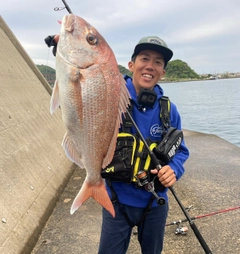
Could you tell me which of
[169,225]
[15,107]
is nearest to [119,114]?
[169,225]

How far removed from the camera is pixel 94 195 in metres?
2.14

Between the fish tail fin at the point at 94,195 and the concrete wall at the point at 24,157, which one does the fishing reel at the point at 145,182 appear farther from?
the concrete wall at the point at 24,157

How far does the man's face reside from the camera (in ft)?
8.43

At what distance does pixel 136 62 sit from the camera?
8.59 feet

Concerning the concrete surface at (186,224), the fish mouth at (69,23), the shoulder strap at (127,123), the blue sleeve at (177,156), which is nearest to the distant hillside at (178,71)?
the concrete surface at (186,224)

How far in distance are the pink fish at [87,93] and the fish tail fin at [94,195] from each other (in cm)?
16

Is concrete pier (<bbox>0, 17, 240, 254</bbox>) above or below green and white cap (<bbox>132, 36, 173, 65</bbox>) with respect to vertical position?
below

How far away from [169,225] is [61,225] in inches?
66.9

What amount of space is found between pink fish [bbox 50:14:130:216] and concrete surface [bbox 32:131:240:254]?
238 centimetres

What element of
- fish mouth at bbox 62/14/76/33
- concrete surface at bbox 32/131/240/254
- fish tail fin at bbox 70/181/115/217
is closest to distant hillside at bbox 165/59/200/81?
concrete surface at bbox 32/131/240/254

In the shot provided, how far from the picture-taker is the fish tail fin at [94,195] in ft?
6.96

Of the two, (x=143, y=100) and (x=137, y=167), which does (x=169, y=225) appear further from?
(x=143, y=100)

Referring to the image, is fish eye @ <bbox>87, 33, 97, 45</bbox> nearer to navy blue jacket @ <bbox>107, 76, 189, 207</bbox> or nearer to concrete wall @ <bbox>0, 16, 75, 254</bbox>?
navy blue jacket @ <bbox>107, 76, 189, 207</bbox>

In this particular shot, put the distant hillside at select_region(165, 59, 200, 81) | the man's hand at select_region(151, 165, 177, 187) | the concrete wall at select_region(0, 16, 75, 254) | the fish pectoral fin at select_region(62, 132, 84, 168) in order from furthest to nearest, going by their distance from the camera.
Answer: the distant hillside at select_region(165, 59, 200, 81), the concrete wall at select_region(0, 16, 75, 254), the man's hand at select_region(151, 165, 177, 187), the fish pectoral fin at select_region(62, 132, 84, 168)
